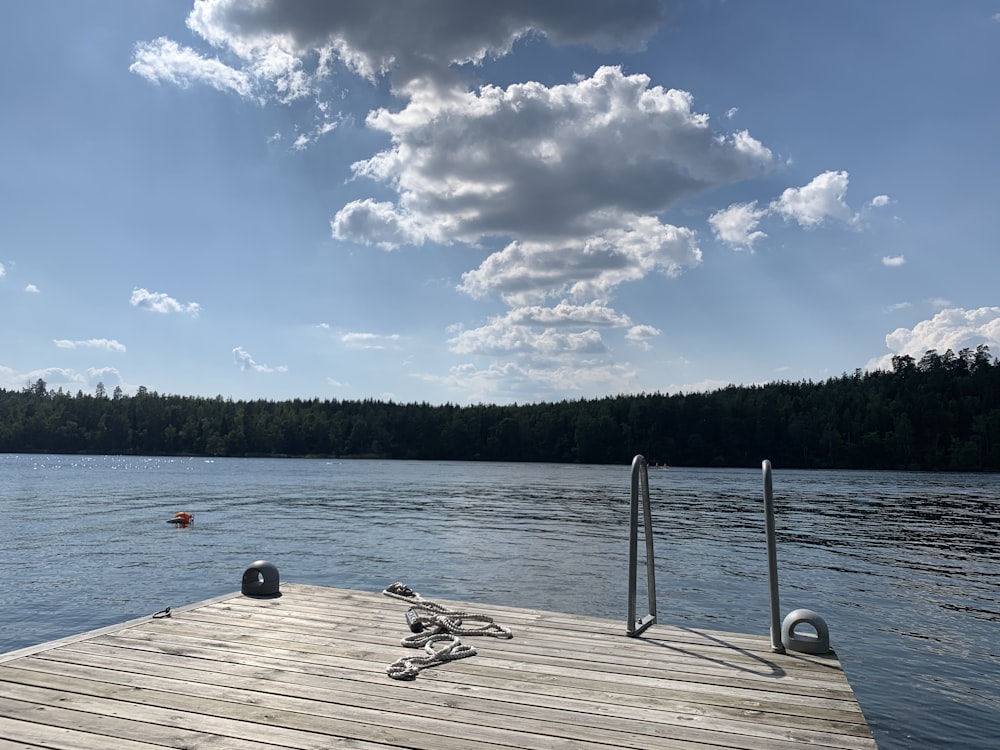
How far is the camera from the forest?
98438 millimetres

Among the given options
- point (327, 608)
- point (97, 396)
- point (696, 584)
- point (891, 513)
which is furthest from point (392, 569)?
point (97, 396)

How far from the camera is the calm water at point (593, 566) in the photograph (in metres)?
10.8

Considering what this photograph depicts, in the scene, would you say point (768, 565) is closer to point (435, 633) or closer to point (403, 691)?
point (435, 633)

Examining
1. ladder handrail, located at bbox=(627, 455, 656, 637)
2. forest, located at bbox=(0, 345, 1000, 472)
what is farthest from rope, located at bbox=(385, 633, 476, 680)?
forest, located at bbox=(0, 345, 1000, 472)

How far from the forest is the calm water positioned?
67.2 m

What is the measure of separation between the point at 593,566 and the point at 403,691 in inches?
583

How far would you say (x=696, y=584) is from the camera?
647 inches

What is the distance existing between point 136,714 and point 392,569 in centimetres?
1369

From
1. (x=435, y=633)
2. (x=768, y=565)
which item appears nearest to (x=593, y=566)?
(x=435, y=633)

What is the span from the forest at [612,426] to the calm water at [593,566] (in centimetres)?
6721

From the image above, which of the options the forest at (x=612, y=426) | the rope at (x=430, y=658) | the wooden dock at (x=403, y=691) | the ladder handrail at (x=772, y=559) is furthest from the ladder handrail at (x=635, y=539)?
the forest at (x=612, y=426)

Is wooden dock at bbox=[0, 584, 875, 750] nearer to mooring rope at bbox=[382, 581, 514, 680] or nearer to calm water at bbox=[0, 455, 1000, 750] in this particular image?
mooring rope at bbox=[382, 581, 514, 680]

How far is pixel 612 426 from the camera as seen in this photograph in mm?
119562

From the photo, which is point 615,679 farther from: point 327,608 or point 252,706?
point 327,608
